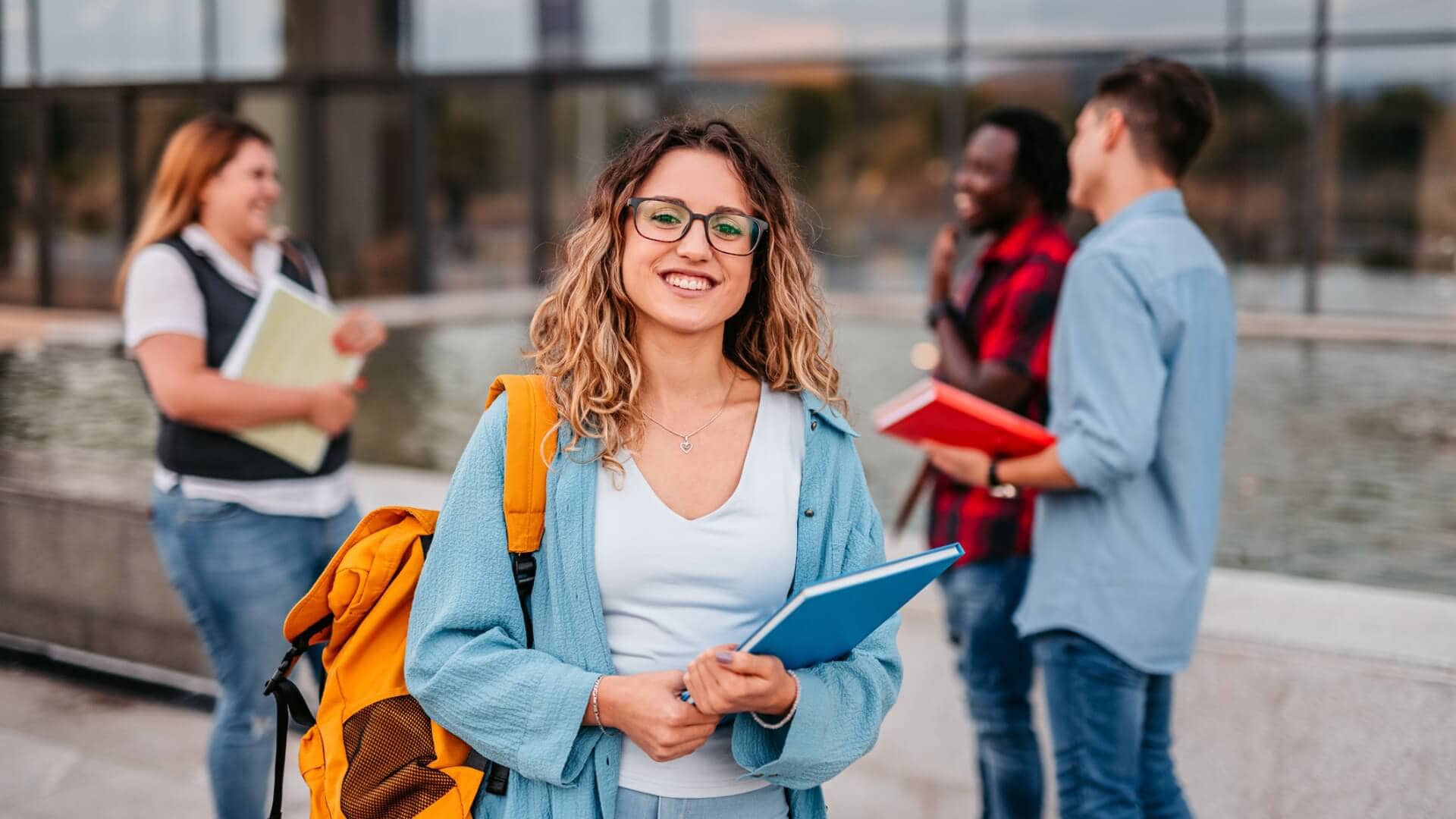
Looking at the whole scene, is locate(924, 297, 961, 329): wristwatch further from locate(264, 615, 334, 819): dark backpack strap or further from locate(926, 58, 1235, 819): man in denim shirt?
locate(264, 615, 334, 819): dark backpack strap

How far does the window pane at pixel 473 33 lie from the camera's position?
1734cm

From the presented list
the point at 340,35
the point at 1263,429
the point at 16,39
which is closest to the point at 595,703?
the point at 1263,429

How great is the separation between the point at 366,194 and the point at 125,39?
3819 mm

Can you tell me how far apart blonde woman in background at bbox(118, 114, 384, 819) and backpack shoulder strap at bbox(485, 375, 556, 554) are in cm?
148

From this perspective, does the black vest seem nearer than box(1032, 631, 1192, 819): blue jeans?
No

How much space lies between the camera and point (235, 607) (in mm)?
3051

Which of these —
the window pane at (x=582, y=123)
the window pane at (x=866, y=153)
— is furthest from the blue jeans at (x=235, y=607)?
the window pane at (x=582, y=123)

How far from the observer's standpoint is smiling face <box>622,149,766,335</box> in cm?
185

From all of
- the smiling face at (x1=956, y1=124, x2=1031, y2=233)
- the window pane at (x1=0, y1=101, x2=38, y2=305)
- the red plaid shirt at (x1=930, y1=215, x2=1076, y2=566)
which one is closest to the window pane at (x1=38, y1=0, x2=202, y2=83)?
the window pane at (x1=0, y1=101, x2=38, y2=305)

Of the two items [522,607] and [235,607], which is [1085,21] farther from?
[522,607]

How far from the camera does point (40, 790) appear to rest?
3.83m

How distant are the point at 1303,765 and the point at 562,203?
1532cm

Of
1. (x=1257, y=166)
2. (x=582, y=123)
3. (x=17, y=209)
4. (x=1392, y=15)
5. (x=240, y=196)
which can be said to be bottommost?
(x=240, y=196)

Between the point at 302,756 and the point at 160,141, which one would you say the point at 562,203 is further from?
the point at 302,756
